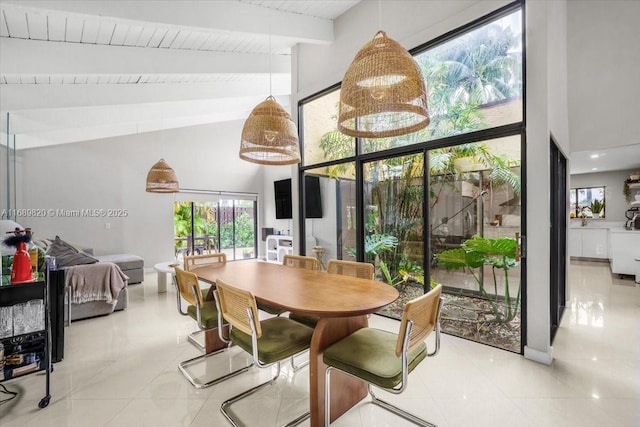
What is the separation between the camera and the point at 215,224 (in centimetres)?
792

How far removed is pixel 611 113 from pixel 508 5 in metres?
2.60

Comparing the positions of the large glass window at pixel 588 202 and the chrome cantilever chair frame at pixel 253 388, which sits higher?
the large glass window at pixel 588 202

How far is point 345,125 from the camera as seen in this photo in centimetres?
209

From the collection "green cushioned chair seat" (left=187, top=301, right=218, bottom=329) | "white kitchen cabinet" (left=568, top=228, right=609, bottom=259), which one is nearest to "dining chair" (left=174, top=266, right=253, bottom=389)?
"green cushioned chair seat" (left=187, top=301, right=218, bottom=329)

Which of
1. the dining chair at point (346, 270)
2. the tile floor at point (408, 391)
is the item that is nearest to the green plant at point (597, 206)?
the tile floor at point (408, 391)

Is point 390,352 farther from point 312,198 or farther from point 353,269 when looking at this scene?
point 312,198

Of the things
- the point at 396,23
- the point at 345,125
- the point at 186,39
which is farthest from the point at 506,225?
the point at 186,39

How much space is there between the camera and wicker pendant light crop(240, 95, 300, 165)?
2.37 metres

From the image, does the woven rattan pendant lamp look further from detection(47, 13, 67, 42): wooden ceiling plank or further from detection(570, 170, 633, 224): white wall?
detection(570, 170, 633, 224): white wall

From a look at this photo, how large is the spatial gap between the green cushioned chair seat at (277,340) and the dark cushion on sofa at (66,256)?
3.36 m

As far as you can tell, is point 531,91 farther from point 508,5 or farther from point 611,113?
point 611,113

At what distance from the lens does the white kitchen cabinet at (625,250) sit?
5.07m

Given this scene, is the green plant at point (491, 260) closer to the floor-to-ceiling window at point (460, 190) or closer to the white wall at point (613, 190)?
the floor-to-ceiling window at point (460, 190)

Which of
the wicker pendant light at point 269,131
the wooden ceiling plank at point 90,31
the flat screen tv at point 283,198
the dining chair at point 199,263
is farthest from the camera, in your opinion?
the flat screen tv at point 283,198
